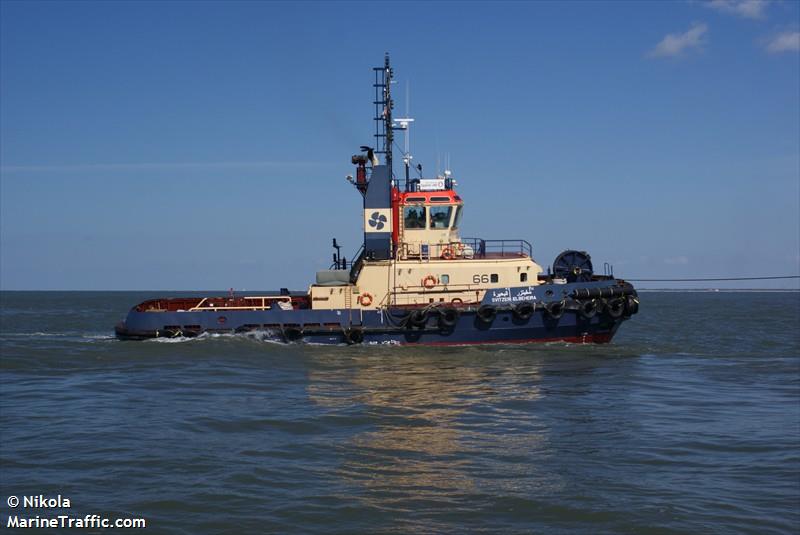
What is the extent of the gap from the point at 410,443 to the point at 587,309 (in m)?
11.8

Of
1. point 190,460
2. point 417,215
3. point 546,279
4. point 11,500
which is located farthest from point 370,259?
point 11,500

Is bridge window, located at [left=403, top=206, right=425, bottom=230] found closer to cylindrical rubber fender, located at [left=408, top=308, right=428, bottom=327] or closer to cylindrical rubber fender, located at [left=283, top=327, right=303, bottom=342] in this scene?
cylindrical rubber fender, located at [left=408, top=308, right=428, bottom=327]

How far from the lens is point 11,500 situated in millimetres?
7672

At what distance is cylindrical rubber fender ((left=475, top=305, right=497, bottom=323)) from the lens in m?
20.3

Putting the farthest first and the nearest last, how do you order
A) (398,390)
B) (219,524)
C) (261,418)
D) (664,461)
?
(398,390) < (261,418) < (664,461) < (219,524)

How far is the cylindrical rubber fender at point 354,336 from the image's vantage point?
20.6 m

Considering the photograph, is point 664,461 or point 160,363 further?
point 160,363

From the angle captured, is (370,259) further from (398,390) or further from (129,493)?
(129,493)

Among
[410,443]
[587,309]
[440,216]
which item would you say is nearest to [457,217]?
[440,216]

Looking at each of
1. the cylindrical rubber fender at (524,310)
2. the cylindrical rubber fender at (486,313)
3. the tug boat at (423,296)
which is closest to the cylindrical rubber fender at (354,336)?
the tug boat at (423,296)

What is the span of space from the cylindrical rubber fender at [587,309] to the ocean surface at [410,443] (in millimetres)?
1958

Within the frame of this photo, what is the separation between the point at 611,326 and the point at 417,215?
6514mm

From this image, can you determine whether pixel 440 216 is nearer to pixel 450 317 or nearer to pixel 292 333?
pixel 450 317

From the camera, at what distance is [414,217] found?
70.8 feet
